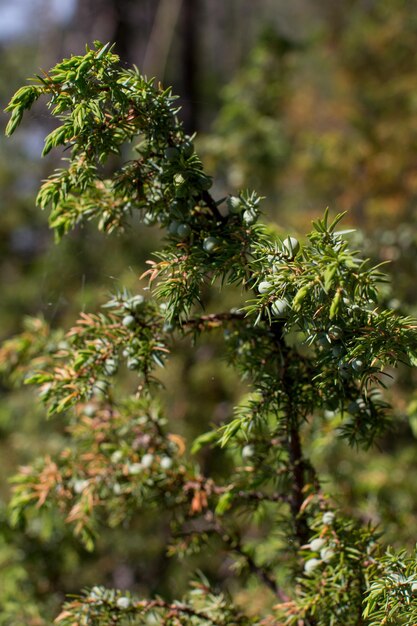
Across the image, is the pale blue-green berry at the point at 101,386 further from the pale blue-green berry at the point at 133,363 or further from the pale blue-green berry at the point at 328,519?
the pale blue-green berry at the point at 328,519

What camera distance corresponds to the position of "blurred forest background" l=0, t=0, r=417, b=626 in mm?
1678

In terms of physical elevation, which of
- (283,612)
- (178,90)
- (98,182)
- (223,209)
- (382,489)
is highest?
(178,90)

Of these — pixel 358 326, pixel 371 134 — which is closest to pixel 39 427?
pixel 358 326

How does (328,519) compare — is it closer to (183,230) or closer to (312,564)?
(312,564)

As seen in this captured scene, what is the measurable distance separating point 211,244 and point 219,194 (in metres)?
1.85

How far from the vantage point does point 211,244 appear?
2.53 ft

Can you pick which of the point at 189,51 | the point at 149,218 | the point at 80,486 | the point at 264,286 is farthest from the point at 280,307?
the point at 189,51

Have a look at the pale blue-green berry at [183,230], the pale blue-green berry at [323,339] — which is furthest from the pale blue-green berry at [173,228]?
the pale blue-green berry at [323,339]

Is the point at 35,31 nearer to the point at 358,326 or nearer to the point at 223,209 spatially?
the point at 223,209

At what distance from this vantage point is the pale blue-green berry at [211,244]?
77cm

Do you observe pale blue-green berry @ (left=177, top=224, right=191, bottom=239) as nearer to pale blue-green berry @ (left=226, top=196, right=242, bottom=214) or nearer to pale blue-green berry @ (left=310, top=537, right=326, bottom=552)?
pale blue-green berry @ (left=226, top=196, right=242, bottom=214)

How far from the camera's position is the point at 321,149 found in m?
2.94

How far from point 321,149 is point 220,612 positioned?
2425 millimetres

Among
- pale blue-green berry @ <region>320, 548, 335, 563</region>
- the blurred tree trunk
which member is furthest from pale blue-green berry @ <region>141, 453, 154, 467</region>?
the blurred tree trunk
